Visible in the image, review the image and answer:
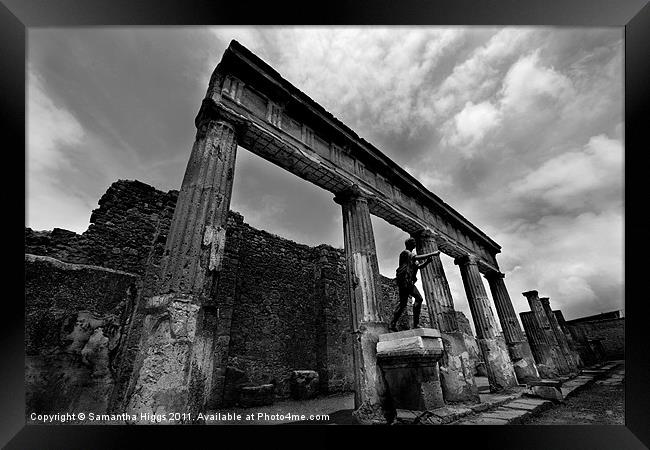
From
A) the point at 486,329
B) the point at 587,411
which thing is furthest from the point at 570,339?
the point at 587,411

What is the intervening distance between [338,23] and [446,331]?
6.18 metres

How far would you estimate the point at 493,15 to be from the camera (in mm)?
1931

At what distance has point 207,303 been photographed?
114 inches

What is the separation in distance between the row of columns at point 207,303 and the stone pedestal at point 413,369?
225 mm

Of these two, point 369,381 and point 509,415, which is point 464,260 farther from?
point 369,381

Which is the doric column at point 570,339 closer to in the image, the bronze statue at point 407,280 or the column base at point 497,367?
the column base at point 497,367

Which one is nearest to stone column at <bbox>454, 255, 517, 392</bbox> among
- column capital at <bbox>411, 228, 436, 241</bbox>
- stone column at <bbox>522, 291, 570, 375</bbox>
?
column capital at <bbox>411, 228, 436, 241</bbox>

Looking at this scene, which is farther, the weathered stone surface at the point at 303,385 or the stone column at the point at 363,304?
the weathered stone surface at the point at 303,385

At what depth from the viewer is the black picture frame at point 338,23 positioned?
6.00ft

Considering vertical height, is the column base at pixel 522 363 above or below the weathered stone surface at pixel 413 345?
below

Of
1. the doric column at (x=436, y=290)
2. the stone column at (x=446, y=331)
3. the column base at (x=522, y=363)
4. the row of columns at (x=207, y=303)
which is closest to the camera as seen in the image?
the row of columns at (x=207, y=303)

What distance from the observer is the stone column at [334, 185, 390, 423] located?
3.82 metres

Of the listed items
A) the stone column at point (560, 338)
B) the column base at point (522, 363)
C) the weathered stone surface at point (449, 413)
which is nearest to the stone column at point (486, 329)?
the column base at point (522, 363)
